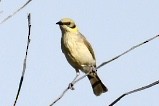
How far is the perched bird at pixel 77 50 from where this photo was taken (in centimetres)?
749

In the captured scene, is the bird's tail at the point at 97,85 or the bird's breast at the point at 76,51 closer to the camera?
the bird's breast at the point at 76,51

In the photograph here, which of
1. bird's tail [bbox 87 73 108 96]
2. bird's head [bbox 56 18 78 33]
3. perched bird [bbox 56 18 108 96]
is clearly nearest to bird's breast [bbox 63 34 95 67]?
perched bird [bbox 56 18 108 96]

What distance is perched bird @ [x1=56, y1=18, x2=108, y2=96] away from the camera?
24.6 feet

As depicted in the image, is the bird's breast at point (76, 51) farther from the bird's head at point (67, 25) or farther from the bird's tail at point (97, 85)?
the bird's tail at point (97, 85)

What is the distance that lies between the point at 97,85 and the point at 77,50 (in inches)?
31.6

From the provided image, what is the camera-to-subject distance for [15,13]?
3.06m

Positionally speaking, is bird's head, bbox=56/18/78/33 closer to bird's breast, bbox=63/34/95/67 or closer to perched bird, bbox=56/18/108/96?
perched bird, bbox=56/18/108/96

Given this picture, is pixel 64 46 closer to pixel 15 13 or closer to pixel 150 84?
pixel 15 13

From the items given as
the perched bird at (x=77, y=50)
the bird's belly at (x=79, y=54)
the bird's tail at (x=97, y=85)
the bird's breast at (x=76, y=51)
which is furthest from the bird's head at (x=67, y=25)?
the bird's tail at (x=97, y=85)

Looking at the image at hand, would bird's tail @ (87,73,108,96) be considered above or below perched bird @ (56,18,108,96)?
below

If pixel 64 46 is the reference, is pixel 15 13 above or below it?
above

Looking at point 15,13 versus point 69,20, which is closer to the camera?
point 15,13

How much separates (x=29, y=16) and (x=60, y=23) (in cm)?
437

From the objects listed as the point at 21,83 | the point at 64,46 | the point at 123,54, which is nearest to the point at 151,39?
→ the point at 123,54
